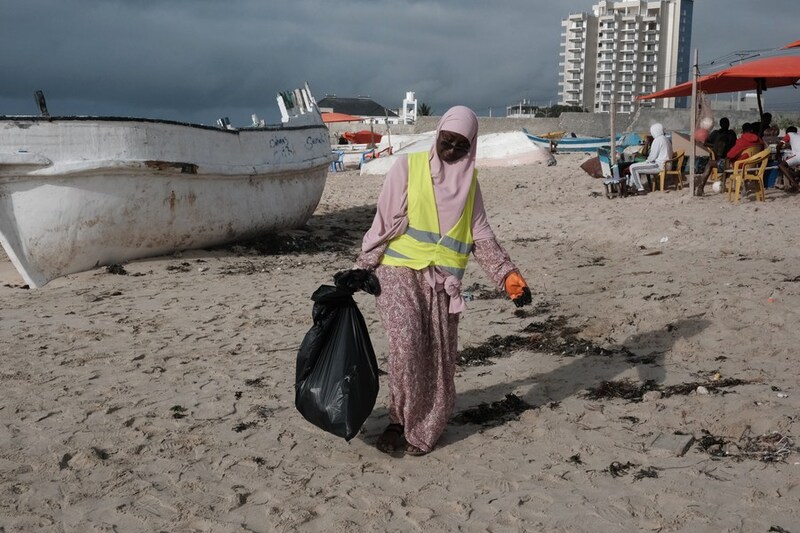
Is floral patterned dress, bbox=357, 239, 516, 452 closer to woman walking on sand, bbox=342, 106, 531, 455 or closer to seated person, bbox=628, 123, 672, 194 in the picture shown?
woman walking on sand, bbox=342, 106, 531, 455

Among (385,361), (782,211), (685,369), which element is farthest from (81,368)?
(782,211)

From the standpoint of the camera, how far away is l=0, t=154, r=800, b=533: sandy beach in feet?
9.87

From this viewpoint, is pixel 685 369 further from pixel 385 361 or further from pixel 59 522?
pixel 59 522

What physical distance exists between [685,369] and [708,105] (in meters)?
8.80

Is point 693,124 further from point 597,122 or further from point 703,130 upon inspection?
point 597,122

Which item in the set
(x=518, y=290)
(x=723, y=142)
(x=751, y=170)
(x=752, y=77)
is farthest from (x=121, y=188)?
(x=752, y=77)

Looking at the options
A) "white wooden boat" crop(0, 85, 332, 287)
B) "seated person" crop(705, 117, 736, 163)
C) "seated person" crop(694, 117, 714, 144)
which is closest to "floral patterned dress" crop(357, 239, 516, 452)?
"white wooden boat" crop(0, 85, 332, 287)

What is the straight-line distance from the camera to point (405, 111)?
53.4 m

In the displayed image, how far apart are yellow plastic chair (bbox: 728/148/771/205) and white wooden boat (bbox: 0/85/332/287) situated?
626 centimetres

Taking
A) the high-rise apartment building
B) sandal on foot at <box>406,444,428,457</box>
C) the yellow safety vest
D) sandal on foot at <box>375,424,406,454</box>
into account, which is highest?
the high-rise apartment building

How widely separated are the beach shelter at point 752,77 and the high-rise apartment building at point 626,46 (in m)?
92.6

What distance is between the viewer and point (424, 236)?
11.2 ft

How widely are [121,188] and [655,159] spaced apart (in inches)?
330

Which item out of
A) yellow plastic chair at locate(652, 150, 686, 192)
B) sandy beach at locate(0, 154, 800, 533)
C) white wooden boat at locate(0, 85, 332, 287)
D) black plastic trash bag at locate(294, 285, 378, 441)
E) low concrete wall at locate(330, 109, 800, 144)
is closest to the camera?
sandy beach at locate(0, 154, 800, 533)
